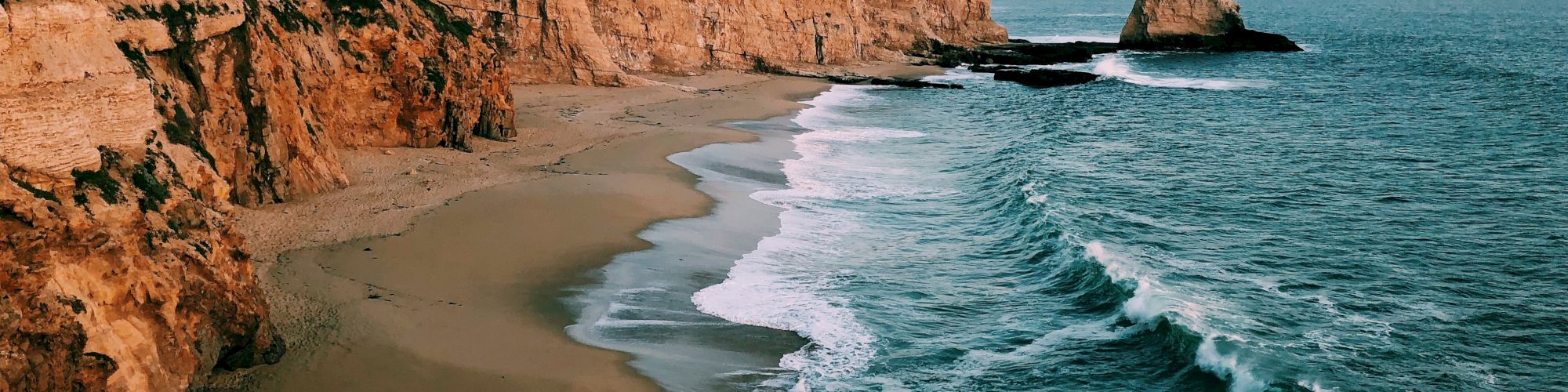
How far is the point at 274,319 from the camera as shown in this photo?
38.5 feet

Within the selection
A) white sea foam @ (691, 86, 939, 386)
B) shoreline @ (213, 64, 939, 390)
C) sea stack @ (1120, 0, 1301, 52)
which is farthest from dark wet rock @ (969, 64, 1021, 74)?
shoreline @ (213, 64, 939, 390)

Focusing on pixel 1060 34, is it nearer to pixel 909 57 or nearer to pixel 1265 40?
pixel 1265 40

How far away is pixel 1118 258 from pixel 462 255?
9.61 metres

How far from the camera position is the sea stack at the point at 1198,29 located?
62812 mm

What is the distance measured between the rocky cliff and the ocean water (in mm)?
4500

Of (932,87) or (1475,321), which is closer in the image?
(1475,321)

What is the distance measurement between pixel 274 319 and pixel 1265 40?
201ft

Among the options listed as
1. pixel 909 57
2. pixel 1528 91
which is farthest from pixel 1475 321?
pixel 909 57

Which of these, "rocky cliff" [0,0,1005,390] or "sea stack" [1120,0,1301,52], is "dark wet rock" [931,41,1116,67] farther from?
"rocky cliff" [0,0,1005,390]

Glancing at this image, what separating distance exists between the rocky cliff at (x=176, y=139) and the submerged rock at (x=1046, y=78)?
25.4m

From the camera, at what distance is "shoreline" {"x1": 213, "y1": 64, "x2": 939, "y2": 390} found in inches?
449

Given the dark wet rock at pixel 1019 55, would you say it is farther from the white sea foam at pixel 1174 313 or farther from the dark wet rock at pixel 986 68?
the white sea foam at pixel 1174 313

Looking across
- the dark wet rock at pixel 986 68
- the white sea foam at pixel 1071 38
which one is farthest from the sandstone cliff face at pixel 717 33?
the white sea foam at pixel 1071 38

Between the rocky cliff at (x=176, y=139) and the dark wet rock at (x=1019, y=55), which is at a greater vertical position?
the rocky cliff at (x=176, y=139)
